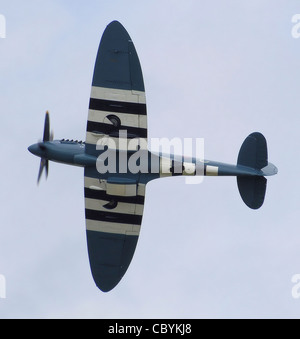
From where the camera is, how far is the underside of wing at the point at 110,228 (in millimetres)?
29141

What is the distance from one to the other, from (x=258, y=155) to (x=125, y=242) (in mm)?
4706

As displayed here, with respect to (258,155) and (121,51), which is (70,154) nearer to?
(121,51)

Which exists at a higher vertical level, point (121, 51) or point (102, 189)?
point (121, 51)

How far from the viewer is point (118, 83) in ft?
92.2

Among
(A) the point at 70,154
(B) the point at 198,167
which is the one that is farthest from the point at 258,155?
(A) the point at 70,154

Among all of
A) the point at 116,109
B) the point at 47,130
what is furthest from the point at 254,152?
the point at 47,130

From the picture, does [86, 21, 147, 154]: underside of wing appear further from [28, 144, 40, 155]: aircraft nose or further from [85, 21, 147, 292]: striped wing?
[28, 144, 40, 155]: aircraft nose

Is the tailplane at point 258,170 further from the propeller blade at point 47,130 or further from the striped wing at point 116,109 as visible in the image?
the propeller blade at point 47,130

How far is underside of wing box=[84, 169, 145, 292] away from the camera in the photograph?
2914 cm

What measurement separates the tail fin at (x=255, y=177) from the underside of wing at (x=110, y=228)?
9.68 ft

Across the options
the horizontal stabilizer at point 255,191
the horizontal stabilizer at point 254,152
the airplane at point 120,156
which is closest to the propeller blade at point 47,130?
the airplane at point 120,156

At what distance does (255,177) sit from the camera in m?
28.7

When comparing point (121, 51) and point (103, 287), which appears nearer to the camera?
point (121, 51)

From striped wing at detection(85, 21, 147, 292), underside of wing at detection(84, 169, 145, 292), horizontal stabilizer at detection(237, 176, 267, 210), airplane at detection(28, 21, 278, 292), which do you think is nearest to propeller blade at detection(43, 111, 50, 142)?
airplane at detection(28, 21, 278, 292)
